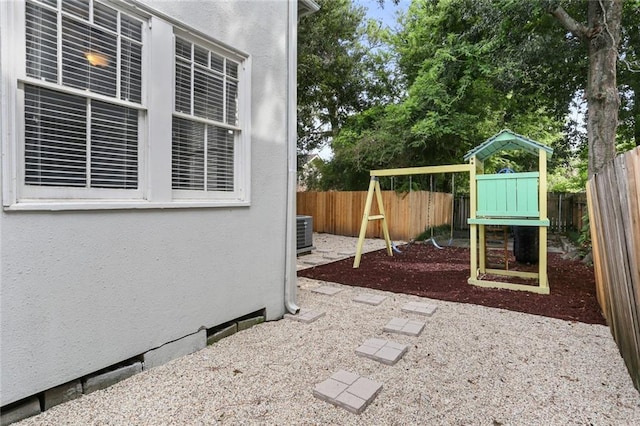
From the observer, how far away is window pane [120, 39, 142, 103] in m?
Result: 2.30

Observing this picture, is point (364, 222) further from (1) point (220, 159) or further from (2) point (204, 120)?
(2) point (204, 120)

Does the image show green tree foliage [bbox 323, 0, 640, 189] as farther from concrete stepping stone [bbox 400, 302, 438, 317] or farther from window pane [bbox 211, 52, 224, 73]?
window pane [bbox 211, 52, 224, 73]

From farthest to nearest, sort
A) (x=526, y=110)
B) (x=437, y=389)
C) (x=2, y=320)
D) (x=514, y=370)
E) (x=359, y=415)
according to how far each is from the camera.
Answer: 1. (x=526, y=110)
2. (x=514, y=370)
3. (x=437, y=389)
4. (x=359, y=415)
5. (x=2, y=320)

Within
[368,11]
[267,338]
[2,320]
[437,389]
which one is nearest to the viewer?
[2,320]

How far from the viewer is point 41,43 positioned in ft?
6.28

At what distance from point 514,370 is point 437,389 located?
2.33 feet

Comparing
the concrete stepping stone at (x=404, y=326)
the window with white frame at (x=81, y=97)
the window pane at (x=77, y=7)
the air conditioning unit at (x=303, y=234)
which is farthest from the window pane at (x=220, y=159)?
the air conditioning unit at (x=303, y=234)

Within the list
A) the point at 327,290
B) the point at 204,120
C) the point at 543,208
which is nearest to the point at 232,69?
the point at 204,120

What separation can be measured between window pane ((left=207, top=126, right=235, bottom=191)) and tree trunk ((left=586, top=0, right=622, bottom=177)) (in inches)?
245

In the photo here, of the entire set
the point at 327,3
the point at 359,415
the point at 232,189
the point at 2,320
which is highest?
the point at 327,3

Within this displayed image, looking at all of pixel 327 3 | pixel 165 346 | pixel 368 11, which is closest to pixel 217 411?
pixel 165 346

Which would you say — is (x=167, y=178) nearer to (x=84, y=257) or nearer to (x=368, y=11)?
(x=84, y=257)

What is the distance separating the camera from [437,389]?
2217mm

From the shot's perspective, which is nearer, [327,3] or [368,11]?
[327,3]
